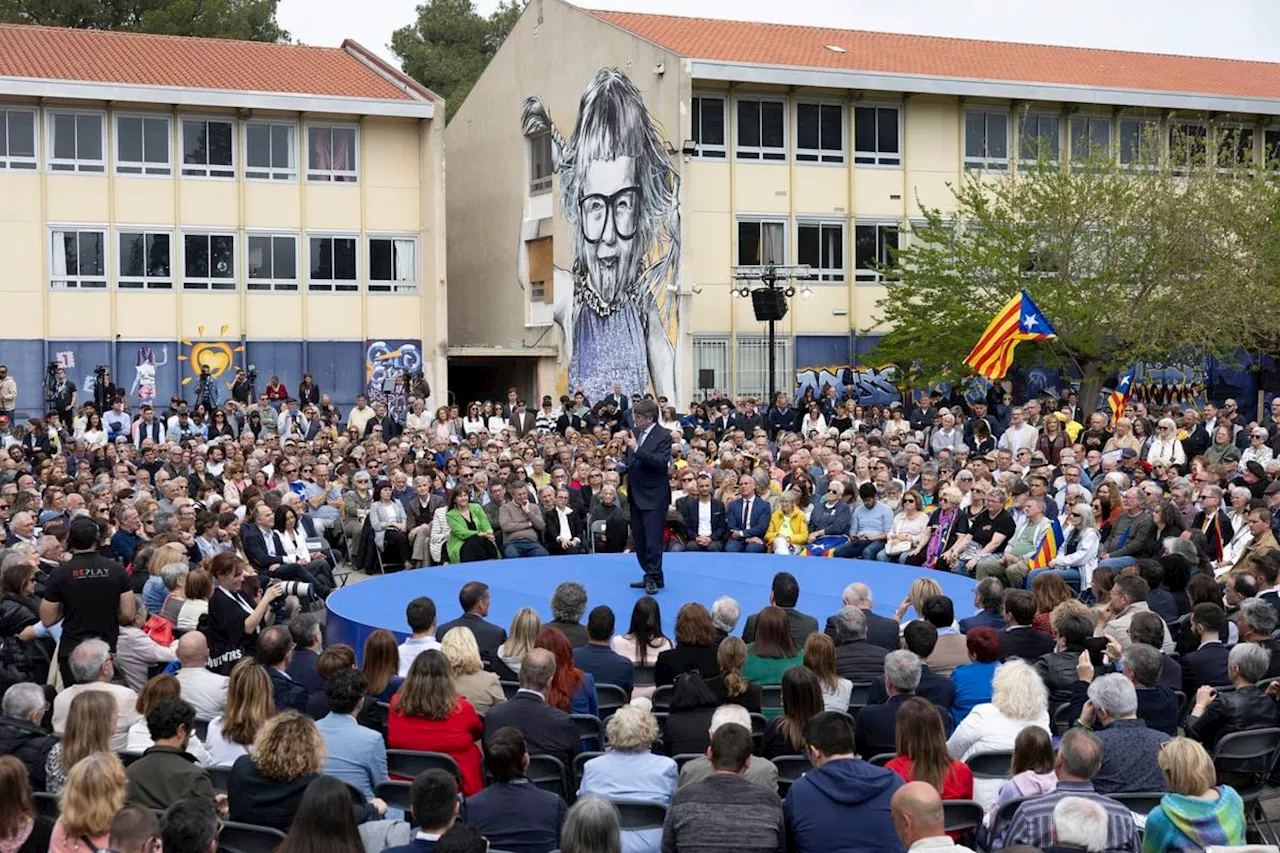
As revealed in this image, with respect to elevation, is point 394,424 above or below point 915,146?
below

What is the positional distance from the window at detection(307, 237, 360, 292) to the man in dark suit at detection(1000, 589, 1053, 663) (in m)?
27.2

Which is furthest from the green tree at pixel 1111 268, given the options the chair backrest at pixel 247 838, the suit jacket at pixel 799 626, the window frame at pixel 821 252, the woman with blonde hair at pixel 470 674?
the chair backrest at pixel 247 838

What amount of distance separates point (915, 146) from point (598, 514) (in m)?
20.1

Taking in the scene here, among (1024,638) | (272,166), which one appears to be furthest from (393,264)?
(1024,638)

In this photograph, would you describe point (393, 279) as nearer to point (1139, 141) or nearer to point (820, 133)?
point (820, 133)

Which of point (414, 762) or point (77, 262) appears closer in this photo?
point (414, 762)

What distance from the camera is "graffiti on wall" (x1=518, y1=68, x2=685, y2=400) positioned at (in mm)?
32875

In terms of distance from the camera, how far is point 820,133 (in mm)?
34438

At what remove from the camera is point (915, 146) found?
34875 mm

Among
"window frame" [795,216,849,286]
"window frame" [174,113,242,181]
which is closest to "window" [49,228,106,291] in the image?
"window frame" [174,113,242,181]

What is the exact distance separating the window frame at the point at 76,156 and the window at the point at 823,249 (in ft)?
51.9

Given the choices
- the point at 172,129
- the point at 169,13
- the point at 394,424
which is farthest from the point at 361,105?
the point at 169,13

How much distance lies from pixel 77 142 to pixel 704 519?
20.9m

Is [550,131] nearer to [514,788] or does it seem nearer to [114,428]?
[114,428]
